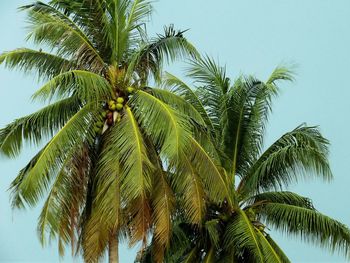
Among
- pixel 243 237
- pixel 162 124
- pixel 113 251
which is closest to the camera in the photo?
pixel 162 124

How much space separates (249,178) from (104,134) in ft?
17.7

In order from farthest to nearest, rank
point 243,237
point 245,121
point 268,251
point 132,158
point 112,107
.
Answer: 1. point 245,121
2. point 268,251
3. point 243,237
4. point 112,107
5. point 132,158

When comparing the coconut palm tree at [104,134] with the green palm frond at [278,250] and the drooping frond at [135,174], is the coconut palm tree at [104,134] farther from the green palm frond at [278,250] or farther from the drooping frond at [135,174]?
the green palm frond at [278,250]

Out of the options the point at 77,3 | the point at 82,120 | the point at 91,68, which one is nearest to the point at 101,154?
the point at 82,120

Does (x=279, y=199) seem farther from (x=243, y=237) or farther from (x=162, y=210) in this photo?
(x=162, y=210)

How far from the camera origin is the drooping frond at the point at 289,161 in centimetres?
2075

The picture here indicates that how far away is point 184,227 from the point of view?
69.4 feet

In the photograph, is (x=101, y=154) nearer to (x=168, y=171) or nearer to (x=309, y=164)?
(x=168, y=171)

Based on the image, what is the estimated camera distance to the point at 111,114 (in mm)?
17688

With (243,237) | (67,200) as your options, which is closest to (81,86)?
(67,200)

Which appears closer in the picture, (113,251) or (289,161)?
(113,251)

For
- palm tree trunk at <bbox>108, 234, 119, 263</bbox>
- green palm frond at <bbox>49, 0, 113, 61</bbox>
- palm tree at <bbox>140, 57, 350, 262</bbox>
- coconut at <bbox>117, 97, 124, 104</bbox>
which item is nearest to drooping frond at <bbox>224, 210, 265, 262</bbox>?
palm tree at <bbox>140, 57, 350, 262</bbox>

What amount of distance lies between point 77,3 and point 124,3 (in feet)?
3.60

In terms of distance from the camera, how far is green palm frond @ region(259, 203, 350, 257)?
794 inches
